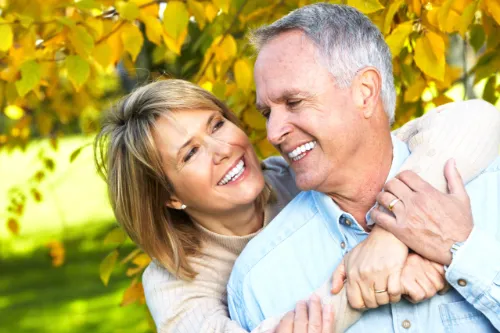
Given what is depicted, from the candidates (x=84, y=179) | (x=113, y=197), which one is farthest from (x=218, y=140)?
(x=84, y=179)

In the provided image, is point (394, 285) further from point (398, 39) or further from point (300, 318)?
point (398, 39)

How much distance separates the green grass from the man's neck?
2008 mm

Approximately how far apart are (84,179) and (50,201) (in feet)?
7.81

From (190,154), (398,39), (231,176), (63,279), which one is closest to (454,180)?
(398,39)

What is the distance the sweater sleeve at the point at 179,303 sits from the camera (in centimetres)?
247

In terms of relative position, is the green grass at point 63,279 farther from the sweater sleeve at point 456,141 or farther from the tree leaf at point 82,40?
the sweater sleeve at point 456,141

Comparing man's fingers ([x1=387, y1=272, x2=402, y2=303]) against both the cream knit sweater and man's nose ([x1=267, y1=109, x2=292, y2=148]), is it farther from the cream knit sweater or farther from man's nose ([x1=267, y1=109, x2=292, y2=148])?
man's nose ([x1=267, y1=109, x2=292, y2=148])

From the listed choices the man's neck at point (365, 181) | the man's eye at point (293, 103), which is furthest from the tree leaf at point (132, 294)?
the man's eye at point (293, 103)

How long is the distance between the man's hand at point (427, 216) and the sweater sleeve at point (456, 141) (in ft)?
0.27

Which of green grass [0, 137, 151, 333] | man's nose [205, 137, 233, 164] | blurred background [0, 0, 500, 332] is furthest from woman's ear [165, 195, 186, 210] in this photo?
green grass [0, 137, 151, 333]

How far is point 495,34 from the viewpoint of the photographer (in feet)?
9.18

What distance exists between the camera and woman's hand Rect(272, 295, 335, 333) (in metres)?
2.02

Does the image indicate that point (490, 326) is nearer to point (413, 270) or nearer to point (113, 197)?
point (413, 270)

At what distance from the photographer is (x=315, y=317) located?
2025 mm
